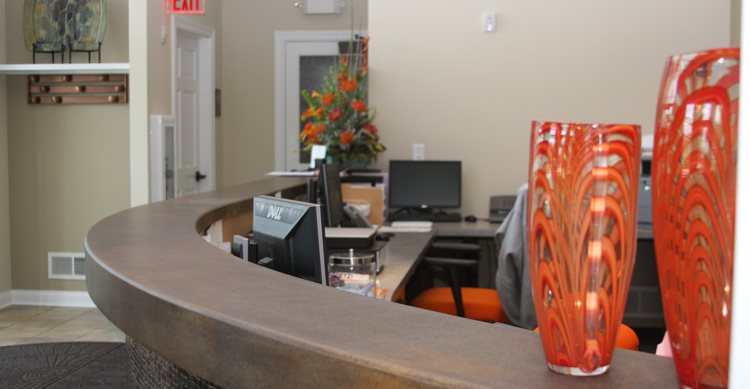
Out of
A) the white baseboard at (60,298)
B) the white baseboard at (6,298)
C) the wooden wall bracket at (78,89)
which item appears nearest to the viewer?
the wooden wall bracket at (78,89)

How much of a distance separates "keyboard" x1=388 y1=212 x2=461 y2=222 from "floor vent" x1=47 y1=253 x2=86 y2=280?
8.04 ft

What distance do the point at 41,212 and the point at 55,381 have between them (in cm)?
457

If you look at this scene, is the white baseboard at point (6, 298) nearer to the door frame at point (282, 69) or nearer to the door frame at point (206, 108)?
the door frame at point (206, 108)

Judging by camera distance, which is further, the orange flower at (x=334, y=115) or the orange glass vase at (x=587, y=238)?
the orange flower at (x=334, y=115)

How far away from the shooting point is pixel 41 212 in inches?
260

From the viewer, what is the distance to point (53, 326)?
593 centimetres

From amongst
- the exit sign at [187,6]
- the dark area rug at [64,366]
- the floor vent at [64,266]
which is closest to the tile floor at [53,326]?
the floor vent at [64,266]

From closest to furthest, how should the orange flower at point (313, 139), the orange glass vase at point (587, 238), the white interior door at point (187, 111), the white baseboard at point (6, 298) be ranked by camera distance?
1. the orange glass vase at point (587, 238)
2. the orange flower at point (313, 139)
3. the white baseboard at point (6, 298)
4. the white interior door at point (187, 111)

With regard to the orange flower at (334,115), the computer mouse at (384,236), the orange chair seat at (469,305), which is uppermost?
the orange flower at (334,115)

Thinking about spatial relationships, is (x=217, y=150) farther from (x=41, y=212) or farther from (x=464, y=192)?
(x=464, y=192)

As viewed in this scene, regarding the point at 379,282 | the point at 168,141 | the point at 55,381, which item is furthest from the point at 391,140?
the point at 55,381

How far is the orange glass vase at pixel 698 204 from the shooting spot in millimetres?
645

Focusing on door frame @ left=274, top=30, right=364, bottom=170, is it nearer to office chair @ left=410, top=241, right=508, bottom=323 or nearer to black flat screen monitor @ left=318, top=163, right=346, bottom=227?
black flat screen monitor @ left=318, top=163, right=346, bottom=227

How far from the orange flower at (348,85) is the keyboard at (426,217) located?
85cm
